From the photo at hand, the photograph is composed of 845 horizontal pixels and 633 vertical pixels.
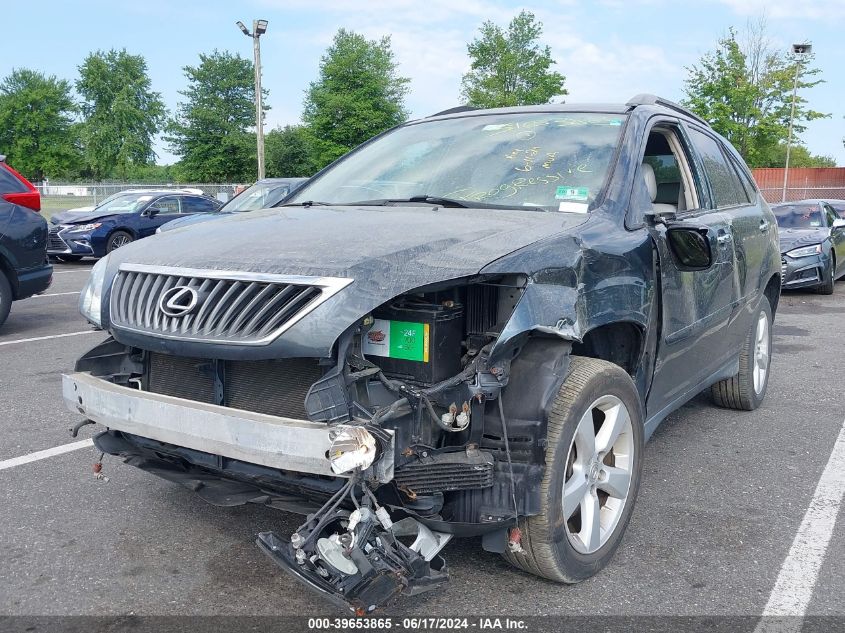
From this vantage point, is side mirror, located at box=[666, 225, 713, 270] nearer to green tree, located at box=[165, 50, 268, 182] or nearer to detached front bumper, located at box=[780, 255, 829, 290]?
detached front bumper, located at box=[780, 255, 829, 290]

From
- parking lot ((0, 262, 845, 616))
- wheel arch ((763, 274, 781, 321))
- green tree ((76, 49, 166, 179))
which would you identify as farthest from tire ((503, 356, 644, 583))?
green tree ((76, 49, 166, 179))

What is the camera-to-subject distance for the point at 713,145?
4891mm

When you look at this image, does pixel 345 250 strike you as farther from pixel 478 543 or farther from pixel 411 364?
pixel 478 543

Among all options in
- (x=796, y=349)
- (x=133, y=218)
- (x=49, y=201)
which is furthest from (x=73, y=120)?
(x=796, y=349)

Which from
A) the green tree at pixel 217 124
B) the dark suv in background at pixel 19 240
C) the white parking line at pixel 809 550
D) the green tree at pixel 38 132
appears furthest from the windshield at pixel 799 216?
the green tree at pixel 38 132

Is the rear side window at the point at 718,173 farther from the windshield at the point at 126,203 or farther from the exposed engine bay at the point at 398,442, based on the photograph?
the windshield at the point at 126,203

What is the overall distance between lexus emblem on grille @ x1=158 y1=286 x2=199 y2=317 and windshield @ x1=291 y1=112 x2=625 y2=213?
129cm

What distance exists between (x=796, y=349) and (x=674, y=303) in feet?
16.9

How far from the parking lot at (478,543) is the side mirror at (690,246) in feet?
3.85

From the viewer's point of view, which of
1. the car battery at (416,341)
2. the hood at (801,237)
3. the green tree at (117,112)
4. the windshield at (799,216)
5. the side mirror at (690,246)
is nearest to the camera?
the car battery at (416,341)

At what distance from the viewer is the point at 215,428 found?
2535 millimetres

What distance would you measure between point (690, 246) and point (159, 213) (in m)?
15.2

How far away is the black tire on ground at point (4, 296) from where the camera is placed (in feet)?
26.8

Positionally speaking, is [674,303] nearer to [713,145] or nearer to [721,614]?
[721,614]
